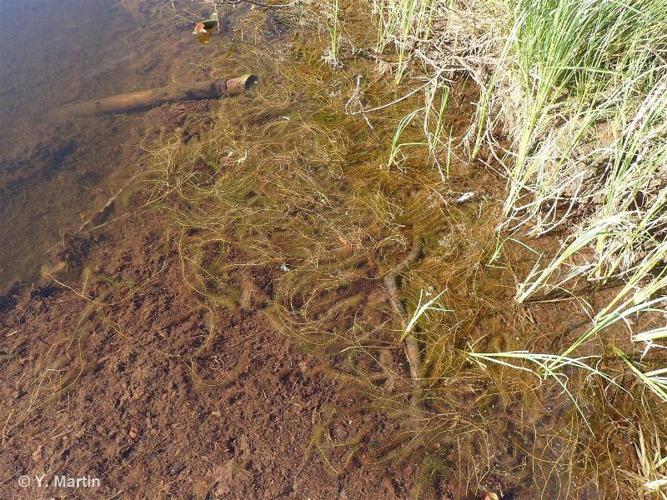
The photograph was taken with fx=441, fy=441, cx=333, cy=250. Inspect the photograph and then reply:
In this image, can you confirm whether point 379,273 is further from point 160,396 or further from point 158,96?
point 158,96

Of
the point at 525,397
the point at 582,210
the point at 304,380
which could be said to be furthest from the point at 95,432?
the point at 582,210

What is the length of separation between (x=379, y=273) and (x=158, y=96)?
2.37 metres

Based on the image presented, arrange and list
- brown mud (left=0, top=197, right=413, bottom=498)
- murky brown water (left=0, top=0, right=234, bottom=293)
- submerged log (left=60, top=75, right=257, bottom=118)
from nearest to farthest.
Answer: brown mud (left=0, top=197, right=413, bottom=498)
murky brown water (left=0, top=0, right=234, bottom=293)
submerged log (left=60, top=75, right=257, bottom=118)

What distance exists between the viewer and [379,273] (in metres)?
2.56

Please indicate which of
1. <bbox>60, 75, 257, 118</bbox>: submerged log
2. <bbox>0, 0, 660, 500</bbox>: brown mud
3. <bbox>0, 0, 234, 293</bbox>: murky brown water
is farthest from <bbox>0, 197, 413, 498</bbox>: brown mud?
<bbox>60, 75, 257, 118</bbox>: submerged log

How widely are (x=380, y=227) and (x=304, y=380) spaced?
1044 millimetres

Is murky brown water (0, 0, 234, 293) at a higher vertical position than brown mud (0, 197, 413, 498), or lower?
higher

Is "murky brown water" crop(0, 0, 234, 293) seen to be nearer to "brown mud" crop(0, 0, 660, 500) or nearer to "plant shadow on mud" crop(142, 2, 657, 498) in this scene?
"brown mud" crop(0, 0, 660, 500)

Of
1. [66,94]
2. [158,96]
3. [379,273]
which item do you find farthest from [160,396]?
[66,94]

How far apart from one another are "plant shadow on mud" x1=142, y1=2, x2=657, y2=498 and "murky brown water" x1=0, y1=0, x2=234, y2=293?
0.51 m

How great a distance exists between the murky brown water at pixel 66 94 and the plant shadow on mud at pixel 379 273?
1.69 ft

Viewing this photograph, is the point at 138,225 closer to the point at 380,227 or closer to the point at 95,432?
the point at 95,432

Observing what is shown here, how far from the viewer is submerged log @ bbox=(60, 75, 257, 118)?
11.4 ft

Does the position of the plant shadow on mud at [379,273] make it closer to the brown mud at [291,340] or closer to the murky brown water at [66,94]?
the brown mud at [291,340]
